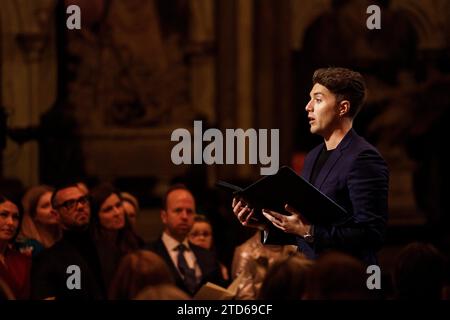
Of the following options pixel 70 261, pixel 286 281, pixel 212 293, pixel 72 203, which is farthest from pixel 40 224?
pixel 286 281

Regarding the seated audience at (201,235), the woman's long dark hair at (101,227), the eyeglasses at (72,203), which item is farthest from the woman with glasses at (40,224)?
the seated audience at (201,235)

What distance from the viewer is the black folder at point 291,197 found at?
146 inches

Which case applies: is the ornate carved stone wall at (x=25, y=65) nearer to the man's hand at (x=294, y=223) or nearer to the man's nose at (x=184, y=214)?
the man's nose at (x=184, y=214)

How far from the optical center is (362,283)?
10.2ft

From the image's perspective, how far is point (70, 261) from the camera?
5098 mm

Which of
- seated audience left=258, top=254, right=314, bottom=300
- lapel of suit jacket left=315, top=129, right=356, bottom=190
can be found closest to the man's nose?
lapel of suit jacket left=315, top=129, right=356, bottom=190

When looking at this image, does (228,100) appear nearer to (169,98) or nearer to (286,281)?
(169,98)

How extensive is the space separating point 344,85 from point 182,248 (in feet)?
7.69

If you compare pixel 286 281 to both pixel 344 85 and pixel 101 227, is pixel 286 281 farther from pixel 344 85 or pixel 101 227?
pixel 101 227

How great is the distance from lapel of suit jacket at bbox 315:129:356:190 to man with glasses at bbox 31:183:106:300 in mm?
1402

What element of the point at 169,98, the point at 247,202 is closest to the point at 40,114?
the point at 169,98

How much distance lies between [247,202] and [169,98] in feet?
21.2
